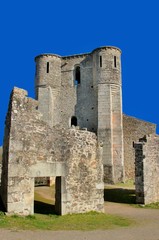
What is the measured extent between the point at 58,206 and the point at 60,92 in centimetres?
2067

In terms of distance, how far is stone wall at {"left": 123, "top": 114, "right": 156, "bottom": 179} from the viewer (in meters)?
28.1

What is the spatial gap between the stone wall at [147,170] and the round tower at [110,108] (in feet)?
35.2

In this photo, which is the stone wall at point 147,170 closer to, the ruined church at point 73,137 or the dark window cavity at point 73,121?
the ruined church at point 73,137

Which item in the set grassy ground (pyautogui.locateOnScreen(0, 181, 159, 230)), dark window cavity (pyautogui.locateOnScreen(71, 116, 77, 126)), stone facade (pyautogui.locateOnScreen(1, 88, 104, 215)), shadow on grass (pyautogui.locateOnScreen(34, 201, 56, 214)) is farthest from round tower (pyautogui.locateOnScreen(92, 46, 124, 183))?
grassy ground (pyautogui.locateOnScreen(0, 181, 159, 230))

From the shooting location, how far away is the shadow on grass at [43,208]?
10.7 m

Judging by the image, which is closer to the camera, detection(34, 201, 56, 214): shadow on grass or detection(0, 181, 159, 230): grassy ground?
detection(0, 181, 159, 230): grassy ground

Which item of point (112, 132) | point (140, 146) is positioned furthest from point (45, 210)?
point (112, 132)

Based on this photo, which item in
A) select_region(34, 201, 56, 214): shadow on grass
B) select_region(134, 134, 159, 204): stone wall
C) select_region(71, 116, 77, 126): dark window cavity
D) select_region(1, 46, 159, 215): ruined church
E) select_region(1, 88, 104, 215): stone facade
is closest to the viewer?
select_region(1, 88, 104, 215): stone facade

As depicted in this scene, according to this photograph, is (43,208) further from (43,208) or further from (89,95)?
(89,95)

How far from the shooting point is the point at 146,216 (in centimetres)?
1112

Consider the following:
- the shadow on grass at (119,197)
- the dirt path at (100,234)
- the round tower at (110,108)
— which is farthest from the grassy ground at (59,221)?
the round tower at (110,108)

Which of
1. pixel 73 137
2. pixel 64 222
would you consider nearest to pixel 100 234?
pixel 64 222

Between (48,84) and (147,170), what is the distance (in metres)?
17.5

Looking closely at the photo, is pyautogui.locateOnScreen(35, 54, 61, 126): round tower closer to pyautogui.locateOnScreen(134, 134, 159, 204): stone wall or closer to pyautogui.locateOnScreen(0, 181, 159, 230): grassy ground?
pyautogui.locateOnScreen(134, 134, 159, 204): stone wall
